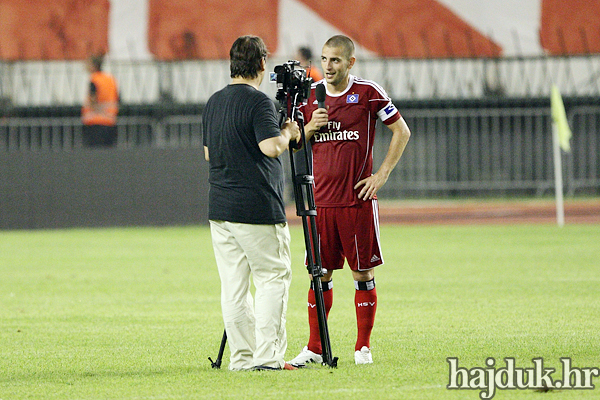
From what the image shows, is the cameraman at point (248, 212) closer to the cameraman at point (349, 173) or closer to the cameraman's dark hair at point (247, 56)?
the cameraman's dark hair at point (247, 56)

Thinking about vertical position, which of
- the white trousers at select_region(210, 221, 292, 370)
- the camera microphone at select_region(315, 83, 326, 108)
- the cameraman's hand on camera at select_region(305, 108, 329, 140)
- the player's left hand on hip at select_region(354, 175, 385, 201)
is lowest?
the white trousers at select_region(210, 221, 292, 370)

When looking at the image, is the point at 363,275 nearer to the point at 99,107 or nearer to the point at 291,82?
the point at 291,82

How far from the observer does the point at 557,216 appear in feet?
65.6

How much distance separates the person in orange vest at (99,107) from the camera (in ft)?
62.5

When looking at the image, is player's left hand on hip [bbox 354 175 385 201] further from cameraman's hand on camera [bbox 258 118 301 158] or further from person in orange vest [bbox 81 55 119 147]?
person in orange vest [bbox 81 55 119 147]

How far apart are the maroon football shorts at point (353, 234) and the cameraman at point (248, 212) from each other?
59 cm

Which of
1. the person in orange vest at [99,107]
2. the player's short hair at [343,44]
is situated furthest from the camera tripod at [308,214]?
the person in orange vest at [99,107]

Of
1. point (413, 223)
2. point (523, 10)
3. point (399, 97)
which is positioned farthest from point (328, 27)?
point (413, 223)

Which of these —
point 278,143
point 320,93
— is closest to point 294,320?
point 320,93

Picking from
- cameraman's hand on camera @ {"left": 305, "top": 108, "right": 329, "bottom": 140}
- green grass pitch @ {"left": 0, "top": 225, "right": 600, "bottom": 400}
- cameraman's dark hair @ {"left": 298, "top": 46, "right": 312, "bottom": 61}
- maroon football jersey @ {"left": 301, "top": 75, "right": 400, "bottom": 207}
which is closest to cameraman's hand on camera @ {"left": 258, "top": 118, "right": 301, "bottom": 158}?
cameraman's hand on camera @ {"left": 305, "top": 108, "right": 329, "bottom": 140}

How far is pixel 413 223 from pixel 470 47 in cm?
537

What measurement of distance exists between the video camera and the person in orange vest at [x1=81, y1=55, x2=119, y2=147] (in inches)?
505

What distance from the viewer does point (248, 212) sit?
632 centimetres

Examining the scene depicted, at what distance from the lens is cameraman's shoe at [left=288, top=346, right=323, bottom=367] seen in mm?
6648
